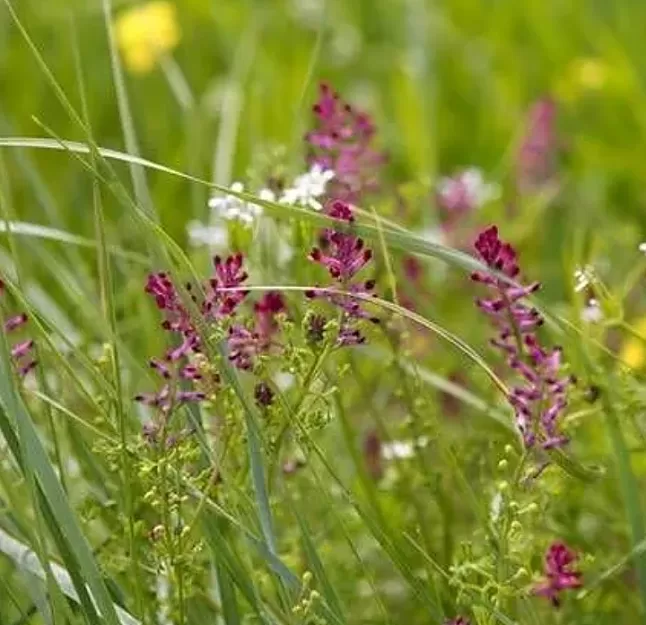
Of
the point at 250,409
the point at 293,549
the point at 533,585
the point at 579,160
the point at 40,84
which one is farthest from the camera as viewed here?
the point at 40,84

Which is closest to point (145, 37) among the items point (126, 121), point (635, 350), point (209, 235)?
point (635, 350)

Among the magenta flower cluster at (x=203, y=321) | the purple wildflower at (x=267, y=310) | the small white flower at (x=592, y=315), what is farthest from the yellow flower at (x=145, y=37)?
the magenta flower cluster at (x=203, y=321)

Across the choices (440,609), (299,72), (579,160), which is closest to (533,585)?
(440,609)

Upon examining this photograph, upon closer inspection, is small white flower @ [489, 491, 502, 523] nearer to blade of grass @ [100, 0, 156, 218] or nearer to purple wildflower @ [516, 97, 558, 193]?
blade of grass @ [100, 0, 156, 218]

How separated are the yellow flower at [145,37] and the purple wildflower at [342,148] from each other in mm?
1575

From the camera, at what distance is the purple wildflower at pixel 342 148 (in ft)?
5.93

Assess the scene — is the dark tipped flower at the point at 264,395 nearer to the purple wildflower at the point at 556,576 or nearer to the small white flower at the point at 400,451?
the purple wildflower at the point at 556,576

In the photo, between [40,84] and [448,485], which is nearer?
[448,485]

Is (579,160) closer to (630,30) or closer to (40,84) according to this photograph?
(630,30)

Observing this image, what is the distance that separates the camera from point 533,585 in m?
1.53

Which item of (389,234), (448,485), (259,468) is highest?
(389,234)

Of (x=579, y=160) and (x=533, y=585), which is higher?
(x=579, y=160)

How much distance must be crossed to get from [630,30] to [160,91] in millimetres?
938

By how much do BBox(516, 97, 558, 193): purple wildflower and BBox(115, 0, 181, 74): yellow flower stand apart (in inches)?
31.3
